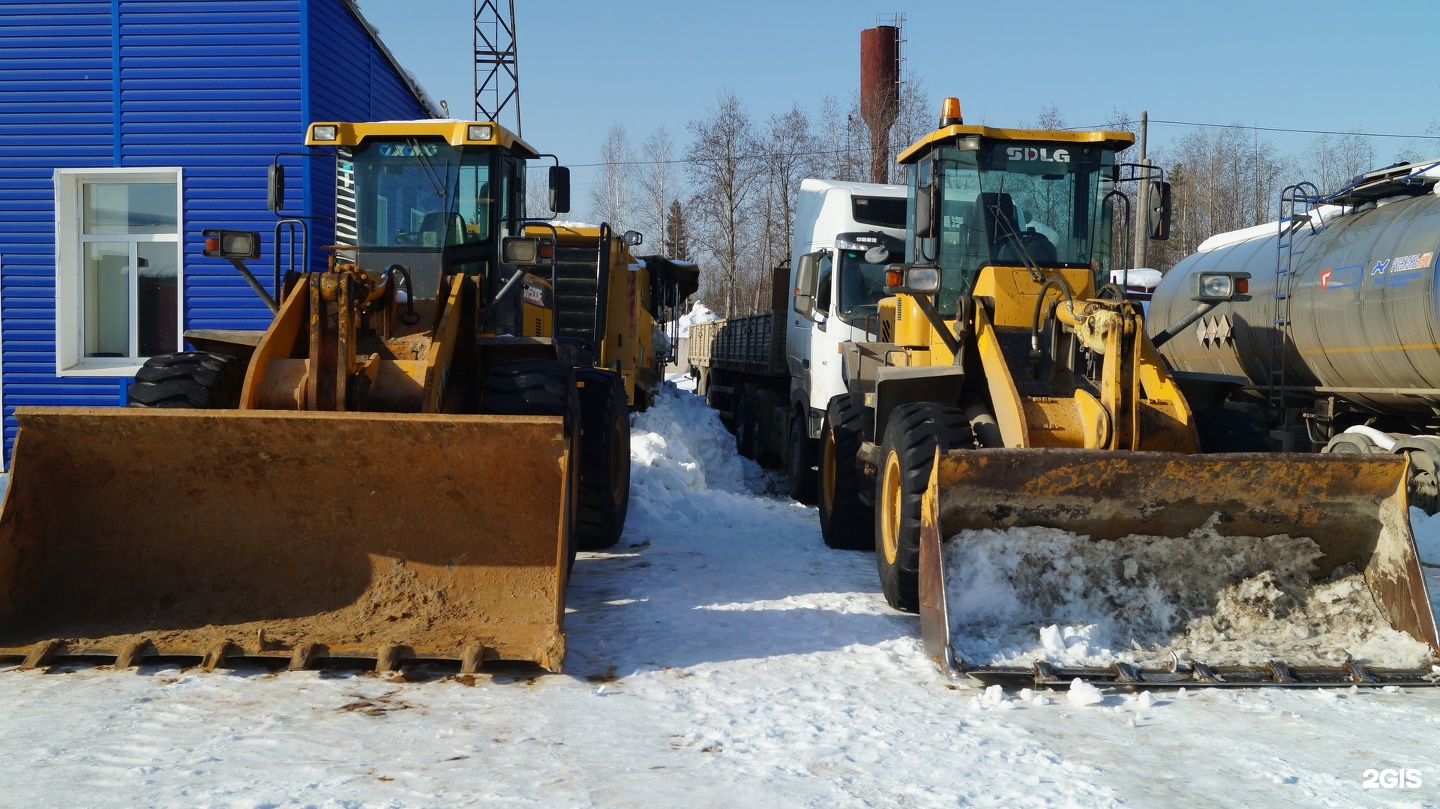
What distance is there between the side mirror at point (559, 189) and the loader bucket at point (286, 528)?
125 inches

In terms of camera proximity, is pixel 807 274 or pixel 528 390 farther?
pixel 807 274

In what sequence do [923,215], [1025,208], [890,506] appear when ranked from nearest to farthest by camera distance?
[890,506] → [923,215] → [1025,208]

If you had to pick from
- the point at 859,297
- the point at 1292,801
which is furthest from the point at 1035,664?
the point at 859,297

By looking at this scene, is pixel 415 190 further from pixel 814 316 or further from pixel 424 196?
pixel 814 316

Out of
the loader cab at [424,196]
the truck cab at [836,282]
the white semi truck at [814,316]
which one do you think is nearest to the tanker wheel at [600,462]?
the loader cab at [424,196]

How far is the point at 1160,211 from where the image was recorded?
25.0ft

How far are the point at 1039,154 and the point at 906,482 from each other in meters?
3.01

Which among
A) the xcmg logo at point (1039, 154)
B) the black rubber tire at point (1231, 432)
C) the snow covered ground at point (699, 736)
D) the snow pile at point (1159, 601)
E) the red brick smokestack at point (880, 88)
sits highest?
the red brick smokestack at point (880, 88)

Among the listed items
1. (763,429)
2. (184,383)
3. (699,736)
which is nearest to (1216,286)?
(699,736)

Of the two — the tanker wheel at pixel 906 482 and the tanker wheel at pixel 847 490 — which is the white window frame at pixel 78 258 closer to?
the tanker wheel at pixel 847 490

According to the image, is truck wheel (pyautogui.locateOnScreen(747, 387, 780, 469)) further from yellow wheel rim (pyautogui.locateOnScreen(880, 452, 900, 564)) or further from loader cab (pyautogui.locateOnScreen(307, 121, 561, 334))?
yellow wheel rim (pyautogui.locateOnScreen(880, 452, 900, 564))

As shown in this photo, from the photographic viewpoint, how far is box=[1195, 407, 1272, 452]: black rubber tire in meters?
6.80

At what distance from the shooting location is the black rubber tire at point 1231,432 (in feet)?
22.3

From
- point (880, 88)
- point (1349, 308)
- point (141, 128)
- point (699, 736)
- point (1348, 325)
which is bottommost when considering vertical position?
point (699, 736)
